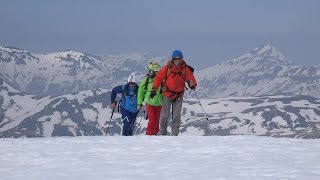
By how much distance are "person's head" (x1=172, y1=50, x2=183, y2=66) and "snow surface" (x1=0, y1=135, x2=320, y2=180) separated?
441 cm

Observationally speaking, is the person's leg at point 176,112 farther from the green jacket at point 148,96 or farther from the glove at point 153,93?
the green jacket at point 148,96

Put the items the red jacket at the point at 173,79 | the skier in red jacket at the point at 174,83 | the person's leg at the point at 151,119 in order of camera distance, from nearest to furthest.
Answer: the skier in red jacket at the point at 174,83
the red jacket at the point at 173,79
the person's leg at the point at 151,119

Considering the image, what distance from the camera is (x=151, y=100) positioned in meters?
18.5

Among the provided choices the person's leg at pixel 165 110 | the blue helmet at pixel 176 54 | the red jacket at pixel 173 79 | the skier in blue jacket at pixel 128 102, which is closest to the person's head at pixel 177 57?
the blue helmet at pixel 176 54

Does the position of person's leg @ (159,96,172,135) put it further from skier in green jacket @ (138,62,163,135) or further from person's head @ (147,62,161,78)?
person's head @ (147,62,161,78)

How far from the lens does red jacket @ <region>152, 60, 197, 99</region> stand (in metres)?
17.1

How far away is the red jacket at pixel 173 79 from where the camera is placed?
674 inches

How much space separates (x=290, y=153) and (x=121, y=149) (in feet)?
13.0

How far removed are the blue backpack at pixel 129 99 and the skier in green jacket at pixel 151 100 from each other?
3.92 feet

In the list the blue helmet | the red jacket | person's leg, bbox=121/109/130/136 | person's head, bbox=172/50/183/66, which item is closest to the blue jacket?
person's leg, bbox=121/109/130/136

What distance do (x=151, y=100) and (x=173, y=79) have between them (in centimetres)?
171

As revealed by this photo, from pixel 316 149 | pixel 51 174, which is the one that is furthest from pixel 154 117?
pixel 51 174

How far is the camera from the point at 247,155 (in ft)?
33.3

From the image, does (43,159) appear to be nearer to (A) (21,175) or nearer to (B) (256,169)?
(A) (21,175)
